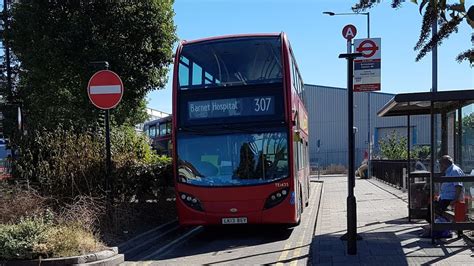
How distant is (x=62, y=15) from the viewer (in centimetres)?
1616

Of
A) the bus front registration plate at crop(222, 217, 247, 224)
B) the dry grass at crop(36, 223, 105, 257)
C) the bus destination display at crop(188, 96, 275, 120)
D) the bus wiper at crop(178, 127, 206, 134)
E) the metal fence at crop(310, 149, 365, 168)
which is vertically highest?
the bus destination display at crop(188, 96, 275, 120)

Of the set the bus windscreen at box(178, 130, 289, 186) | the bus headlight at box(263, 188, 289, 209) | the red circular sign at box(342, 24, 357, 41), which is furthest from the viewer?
the red circular sign at box(342, 24, 357, 41)

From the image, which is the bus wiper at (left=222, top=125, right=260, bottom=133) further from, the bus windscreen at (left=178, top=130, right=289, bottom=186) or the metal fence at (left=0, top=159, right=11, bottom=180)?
the metal fence at (left=0, top=159, right=11, bottom=180)

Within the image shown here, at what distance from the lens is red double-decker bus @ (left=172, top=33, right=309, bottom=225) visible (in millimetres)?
11133

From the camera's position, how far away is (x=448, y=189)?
31.8ft

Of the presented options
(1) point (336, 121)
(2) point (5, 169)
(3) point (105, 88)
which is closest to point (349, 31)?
(3) point (105, 88)

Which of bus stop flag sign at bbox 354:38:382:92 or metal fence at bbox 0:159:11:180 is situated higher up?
bus stop flag sign at bbox 354:38:382:92

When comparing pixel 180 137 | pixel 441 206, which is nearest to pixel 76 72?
pixel 180 137

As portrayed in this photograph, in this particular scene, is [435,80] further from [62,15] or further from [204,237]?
[62,15]

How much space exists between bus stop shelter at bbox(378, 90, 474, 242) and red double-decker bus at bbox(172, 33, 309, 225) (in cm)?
230

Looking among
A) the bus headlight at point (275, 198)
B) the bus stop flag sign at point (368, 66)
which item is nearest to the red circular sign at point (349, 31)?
the bus stop flag sign at point (368, 66)

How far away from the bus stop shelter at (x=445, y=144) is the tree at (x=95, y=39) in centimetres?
786

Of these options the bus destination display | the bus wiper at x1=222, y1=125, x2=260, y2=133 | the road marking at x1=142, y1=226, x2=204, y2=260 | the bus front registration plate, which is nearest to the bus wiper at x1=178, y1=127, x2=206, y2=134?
the bus destination display

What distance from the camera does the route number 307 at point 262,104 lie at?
1133 cm
